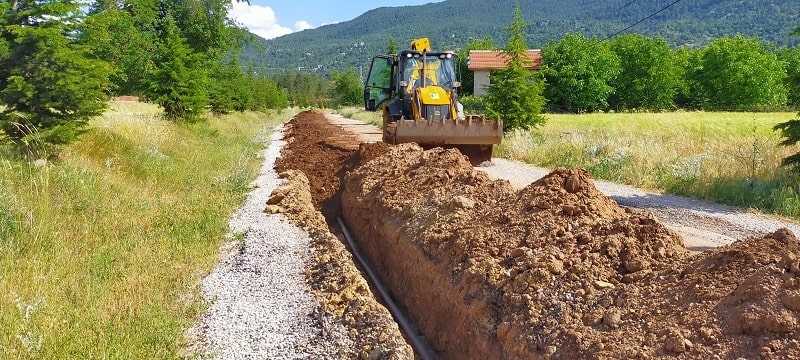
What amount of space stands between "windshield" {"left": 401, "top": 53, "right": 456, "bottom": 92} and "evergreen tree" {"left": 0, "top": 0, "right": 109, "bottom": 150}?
26.3 feet

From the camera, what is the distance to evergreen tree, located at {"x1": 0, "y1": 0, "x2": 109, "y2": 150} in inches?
312

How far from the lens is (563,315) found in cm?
386

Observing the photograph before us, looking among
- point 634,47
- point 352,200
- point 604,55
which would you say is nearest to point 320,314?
point 352,200

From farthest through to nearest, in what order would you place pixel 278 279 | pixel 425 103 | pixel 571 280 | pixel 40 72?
pixel 425 103, pixel 40 72, pixel 278 279, pixel 571 280

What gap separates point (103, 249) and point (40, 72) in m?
3.36

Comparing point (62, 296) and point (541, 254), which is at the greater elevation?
point (541, 254)

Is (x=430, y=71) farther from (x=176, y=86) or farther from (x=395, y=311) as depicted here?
(x=395, y=311)

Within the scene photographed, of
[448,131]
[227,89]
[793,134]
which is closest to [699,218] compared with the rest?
[793,134]

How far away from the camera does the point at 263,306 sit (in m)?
5.55

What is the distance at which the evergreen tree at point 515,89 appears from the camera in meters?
20.2

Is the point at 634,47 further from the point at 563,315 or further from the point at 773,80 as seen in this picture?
the point at 563,315

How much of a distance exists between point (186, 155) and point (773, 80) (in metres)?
56.3

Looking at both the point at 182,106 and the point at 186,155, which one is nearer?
the point at 186,155

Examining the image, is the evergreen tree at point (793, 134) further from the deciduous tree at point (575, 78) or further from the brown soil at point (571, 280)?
the deciduous tree at point (575, 78)
